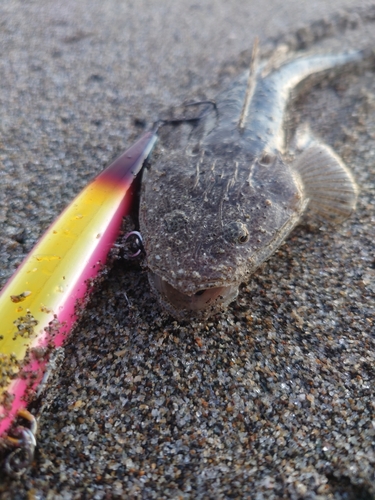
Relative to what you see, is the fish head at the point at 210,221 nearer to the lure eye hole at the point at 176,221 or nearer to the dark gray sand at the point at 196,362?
the lure eye hole at the point at 176,221

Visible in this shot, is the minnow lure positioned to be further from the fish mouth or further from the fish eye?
the fish eye

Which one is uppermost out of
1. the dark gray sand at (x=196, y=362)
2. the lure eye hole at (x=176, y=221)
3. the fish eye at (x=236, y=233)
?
the lure eye hole at (x=176, y=221)

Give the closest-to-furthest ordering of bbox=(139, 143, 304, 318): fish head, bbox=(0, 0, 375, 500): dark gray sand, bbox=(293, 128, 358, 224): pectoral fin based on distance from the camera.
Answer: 1. bbox=(0, 0, 375, 500): dark gray sand
2. bbox=(139, 143, 304, 318): fish head
3. bbox=(293, 128, 358, 224): pectoral fin

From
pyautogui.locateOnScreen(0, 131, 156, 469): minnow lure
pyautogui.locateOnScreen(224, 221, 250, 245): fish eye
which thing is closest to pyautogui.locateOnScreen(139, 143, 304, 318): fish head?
pyautogui.locateOnScreen(224, 221, 250, 245): fish eye

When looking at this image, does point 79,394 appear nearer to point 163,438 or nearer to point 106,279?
point 163,438

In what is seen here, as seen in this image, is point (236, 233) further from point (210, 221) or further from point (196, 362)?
point (196, 362)

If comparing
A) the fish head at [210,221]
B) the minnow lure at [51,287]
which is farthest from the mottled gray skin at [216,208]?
the minnow lure at [51,287]
